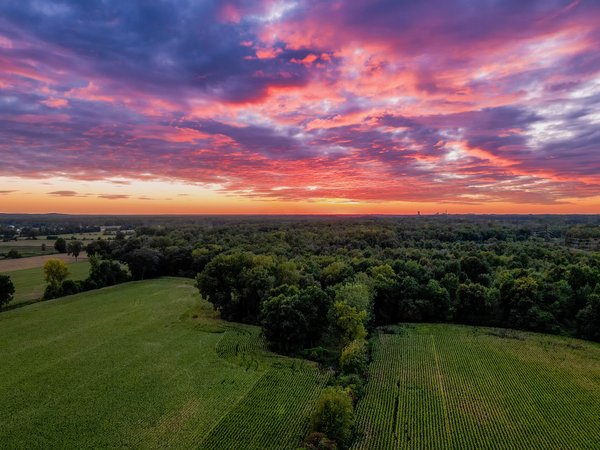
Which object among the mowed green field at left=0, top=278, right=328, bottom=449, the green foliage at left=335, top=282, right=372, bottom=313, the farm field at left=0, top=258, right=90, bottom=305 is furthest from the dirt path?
the green foliage at left=335, top=282, right=372, bottom=313

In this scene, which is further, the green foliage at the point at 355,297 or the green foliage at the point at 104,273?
the green foliage at the point at 104,273

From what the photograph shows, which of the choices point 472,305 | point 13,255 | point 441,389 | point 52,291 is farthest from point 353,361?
point 13,255

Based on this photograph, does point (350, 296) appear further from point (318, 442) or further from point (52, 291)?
point (52, 291)

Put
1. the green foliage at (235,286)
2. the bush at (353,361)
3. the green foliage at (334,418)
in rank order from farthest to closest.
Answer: the green foliage at (235,286) → the bush at (353,361) → the green foliage at (334,418)

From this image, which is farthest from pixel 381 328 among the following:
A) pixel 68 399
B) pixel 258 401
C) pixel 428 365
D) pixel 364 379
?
pixel 68 399

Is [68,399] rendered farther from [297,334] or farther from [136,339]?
[297,334]

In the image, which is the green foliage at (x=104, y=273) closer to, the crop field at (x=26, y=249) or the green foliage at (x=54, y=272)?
the green foliage at (x=54, y=272)

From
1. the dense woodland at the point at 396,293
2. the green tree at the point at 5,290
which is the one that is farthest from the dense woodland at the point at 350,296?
the green tree at the point at 5,290
